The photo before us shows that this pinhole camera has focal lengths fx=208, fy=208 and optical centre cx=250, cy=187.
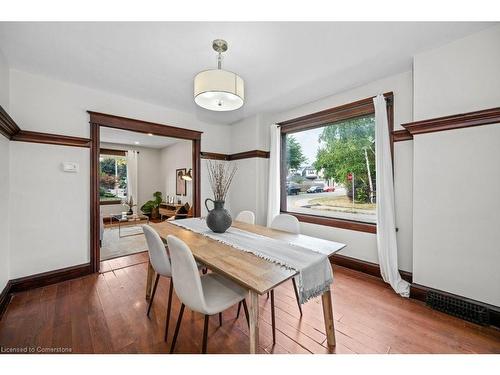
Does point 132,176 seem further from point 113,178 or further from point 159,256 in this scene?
point 159,256

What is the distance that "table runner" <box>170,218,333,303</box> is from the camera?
121 centimetres

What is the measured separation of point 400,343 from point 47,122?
4201mm

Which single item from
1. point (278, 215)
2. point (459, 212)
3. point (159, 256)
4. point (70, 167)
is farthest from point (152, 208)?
point (459, 212)

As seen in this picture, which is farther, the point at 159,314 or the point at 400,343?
the point at 159,314

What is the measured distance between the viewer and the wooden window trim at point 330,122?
104 inches

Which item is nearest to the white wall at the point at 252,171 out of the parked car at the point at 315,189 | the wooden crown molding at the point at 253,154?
the wooden crown molding at the point at 253,154

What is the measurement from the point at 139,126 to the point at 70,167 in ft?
3.54

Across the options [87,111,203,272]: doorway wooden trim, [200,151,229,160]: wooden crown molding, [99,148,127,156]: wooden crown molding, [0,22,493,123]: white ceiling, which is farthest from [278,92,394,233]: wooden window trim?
[99,148,127,156]: wooden crown molding

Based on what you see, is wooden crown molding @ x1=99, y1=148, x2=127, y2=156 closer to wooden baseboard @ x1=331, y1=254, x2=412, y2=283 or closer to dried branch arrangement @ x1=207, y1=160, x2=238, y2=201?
dried branch arrangement @ x1=207, y1=160, x2=238, y2=201

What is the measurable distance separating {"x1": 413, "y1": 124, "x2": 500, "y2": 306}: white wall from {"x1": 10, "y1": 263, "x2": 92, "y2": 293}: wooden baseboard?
3.99m

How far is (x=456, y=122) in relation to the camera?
6.22ft
